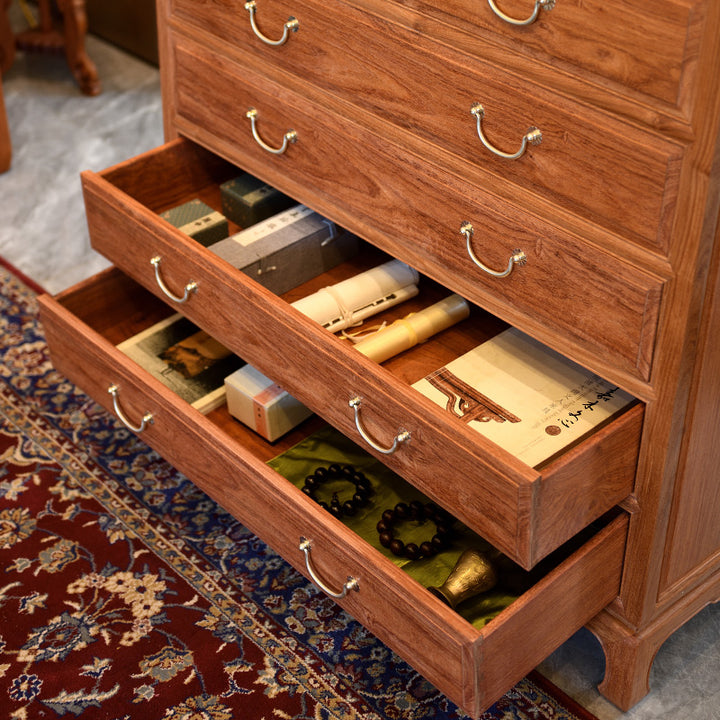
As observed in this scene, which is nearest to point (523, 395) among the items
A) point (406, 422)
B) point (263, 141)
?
point (406, 422)

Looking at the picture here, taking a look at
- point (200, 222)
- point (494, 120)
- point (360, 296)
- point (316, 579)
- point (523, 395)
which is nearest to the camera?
point (494, 120)

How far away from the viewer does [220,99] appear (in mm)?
1612

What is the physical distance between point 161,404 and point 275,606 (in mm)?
338

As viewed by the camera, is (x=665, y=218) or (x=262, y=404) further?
(x=262, y=404)

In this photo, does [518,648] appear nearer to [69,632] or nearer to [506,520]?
[506,520]

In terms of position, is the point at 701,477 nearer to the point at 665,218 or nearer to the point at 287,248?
the point at 665,218

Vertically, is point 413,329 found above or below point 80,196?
above

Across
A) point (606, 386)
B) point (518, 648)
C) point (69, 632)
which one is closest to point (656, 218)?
point (606, 386)

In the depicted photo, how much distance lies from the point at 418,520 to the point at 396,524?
0.10 ft

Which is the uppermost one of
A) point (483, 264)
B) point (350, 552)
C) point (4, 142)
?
point (483, 264)

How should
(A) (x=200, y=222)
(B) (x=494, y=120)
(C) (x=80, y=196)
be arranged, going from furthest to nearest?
(C) (x=80, y=196), (A) (x=200, y=222), (B) (x=494, y=120)

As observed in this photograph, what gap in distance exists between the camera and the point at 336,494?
1.57 m

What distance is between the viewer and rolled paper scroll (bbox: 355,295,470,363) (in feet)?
4.72

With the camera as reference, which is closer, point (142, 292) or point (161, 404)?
point (161, 404)
